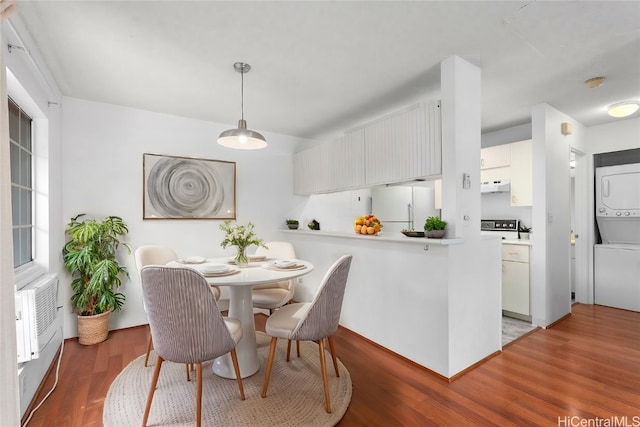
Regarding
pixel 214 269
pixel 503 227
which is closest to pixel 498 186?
pixel 503 227

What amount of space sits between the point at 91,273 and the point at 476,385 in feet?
11.0

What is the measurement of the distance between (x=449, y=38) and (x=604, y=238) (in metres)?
3.92

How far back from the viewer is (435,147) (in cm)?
244

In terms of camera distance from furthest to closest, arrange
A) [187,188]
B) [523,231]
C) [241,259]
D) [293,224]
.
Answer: [293,224] → [523,231] → [187,188] → [241,259]

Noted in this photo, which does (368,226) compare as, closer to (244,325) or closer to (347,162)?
(347,162)

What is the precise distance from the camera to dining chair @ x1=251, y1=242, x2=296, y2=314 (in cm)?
266

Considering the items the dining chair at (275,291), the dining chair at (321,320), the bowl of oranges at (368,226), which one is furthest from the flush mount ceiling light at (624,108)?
the dining chair at (275,291)

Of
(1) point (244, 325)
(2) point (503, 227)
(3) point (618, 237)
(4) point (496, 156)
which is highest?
(4) point (496, 156)

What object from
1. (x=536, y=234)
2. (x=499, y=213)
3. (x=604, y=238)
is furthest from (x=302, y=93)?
(x=604, y=238)

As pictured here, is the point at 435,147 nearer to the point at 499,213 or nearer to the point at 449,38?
the point at 449,38

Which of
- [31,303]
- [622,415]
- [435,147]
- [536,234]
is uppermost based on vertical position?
[435,147]

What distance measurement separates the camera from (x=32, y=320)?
1.81 m

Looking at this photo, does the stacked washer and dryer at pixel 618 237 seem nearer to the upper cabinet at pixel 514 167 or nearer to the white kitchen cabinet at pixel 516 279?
the upper cabinet at pixel 514 167

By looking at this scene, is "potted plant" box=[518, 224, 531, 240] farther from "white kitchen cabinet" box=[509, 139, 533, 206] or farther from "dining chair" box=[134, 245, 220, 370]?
"dining chair" box=[134, 245, 220, 370]
